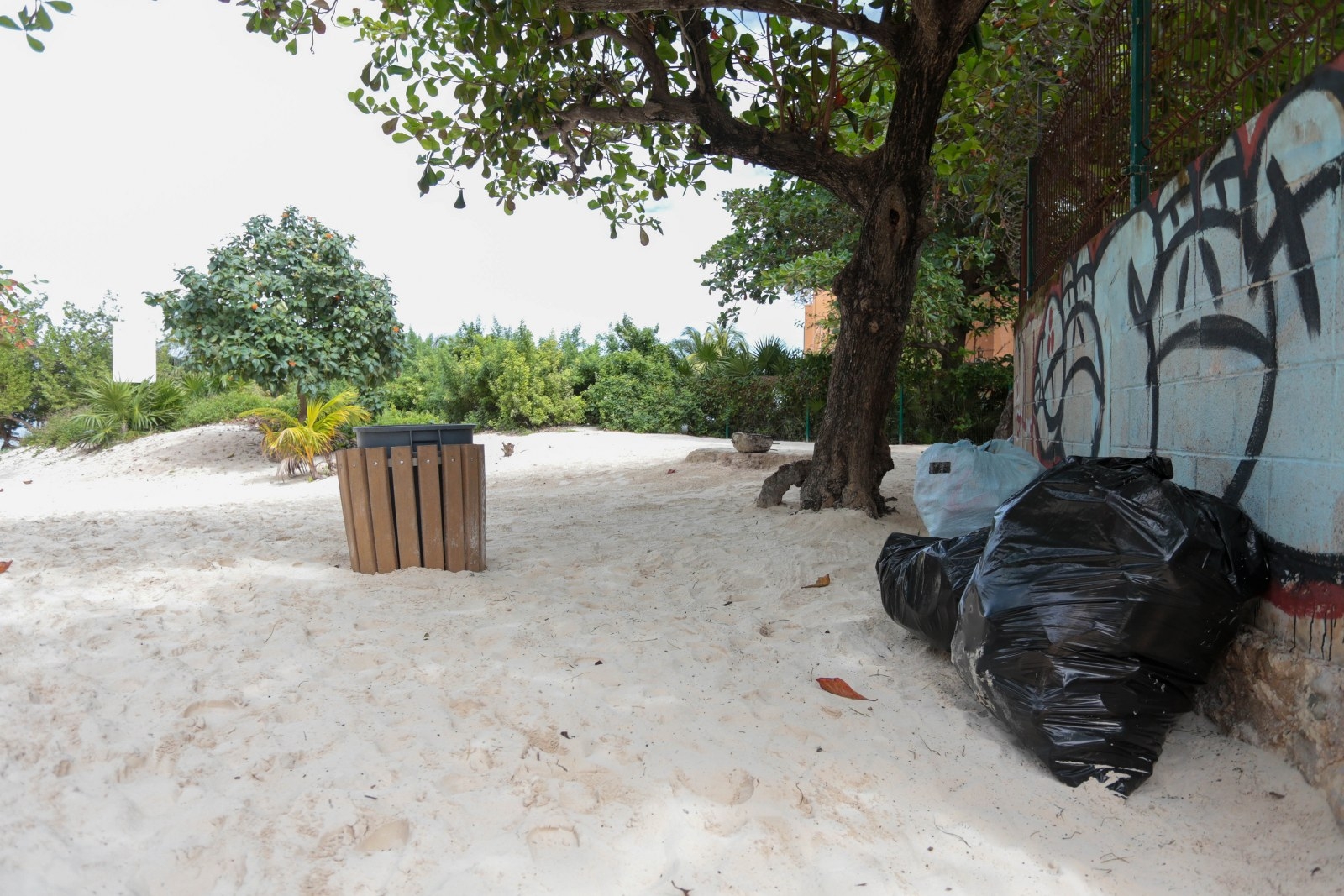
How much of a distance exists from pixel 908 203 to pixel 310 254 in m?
10.6

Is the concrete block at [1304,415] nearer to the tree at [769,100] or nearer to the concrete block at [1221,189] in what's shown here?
the concrete block at [1221,189]

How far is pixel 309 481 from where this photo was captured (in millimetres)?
10297

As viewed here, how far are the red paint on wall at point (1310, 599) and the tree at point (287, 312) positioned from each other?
40.7ft

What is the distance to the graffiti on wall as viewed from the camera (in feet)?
6.14

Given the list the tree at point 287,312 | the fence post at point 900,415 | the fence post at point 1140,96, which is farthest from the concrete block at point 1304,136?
the tree at point 287,312

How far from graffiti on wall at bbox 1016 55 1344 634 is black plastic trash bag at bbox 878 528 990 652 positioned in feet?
2.49

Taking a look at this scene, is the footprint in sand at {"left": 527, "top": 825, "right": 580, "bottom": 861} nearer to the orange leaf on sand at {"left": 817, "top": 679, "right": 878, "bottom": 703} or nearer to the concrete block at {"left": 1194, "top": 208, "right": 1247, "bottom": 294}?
the orange leaf on sand at {"left": 817, "top": 679, "right": 878, "bottom": 703}

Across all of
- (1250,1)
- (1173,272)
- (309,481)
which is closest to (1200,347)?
(1173,272)

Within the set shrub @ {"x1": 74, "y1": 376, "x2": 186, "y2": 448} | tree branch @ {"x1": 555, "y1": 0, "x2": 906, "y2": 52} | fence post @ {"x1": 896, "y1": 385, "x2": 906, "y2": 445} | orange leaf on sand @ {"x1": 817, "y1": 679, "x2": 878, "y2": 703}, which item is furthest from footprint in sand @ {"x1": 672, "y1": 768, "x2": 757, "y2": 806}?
shrub @ {"x1": 74, "y1": 376, "x2": 186, "y2": 448}

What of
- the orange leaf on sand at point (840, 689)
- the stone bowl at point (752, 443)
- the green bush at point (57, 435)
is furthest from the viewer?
the green bush at point (57, 435)

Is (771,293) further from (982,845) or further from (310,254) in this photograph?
(982,845)

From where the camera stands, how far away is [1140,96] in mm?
3309

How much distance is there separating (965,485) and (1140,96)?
1.83 m

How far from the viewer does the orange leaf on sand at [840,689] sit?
249 centimetres
